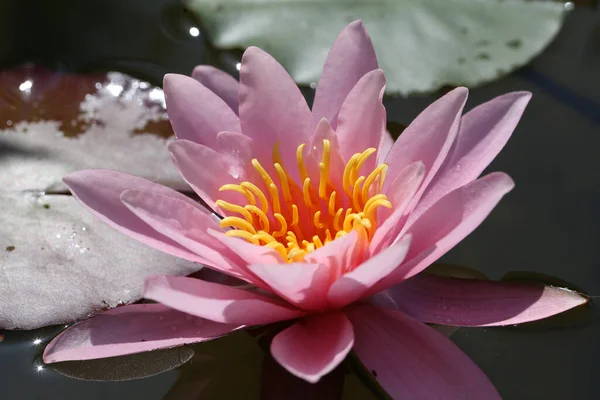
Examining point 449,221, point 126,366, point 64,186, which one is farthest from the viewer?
point 64,186

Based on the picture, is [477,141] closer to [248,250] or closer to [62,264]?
[248,250]

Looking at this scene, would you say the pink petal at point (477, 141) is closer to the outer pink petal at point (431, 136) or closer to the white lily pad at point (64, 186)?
the outer pink petal at point (431, 136)

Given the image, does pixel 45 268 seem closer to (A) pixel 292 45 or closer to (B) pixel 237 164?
(B) pixel 237 164

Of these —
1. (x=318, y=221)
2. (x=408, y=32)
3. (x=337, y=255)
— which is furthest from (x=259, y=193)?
(x=408, y=32)

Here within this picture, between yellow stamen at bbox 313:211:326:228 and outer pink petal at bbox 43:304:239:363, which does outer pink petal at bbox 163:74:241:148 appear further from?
outer pink petal at bbox 43:304:239:363

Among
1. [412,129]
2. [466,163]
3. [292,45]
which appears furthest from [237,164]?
[292,45]

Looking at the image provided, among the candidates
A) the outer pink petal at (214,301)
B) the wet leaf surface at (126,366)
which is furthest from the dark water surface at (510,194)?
the outer pink petal at (214,301)

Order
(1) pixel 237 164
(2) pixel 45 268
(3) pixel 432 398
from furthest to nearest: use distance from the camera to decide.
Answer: (2) pixel 45 268 < (1) pixel 237 164 < (3) pixel 432 398
